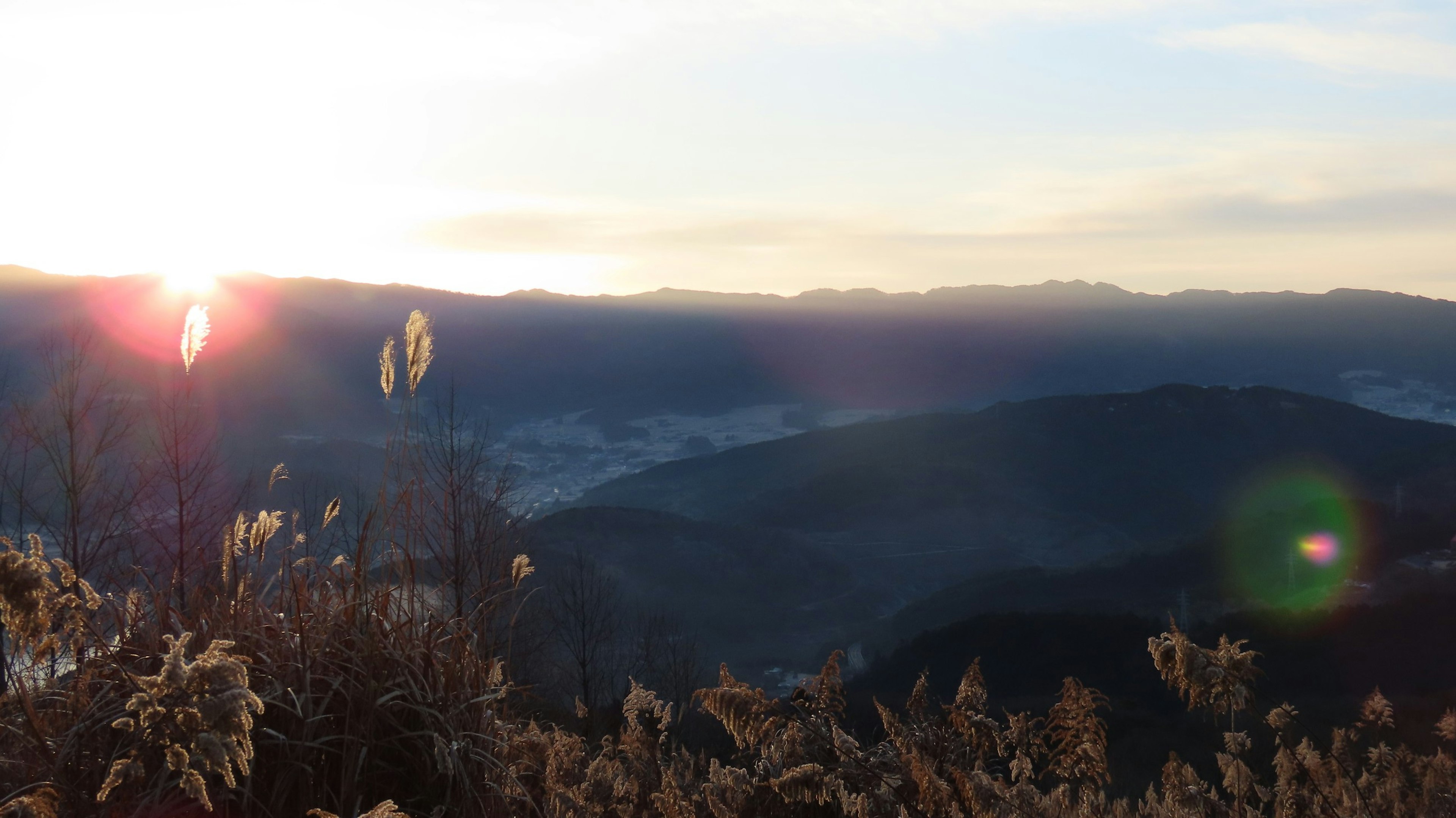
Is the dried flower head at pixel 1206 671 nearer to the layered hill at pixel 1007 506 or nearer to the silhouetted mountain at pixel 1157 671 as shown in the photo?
the silhouetted mountain at pixel 1157 671

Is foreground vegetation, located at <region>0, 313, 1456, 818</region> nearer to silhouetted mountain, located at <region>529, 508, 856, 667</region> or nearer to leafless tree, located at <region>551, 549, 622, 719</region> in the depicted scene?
leafless tree, located at <region>551, 549, 622, 719</region>

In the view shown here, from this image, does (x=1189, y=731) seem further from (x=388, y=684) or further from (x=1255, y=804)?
(x=388, y=684)

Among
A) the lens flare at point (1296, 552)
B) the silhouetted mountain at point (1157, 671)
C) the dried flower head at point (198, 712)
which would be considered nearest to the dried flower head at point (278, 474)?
the dried flower head at point (198, 712)

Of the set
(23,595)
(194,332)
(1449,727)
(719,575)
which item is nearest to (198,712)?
(23,595)

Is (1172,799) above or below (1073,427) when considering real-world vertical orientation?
above

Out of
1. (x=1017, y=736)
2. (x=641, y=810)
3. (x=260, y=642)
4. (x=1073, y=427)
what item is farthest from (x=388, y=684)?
(x=1073, y=427)

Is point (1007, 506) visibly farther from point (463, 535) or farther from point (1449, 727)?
point (1449, 727)
